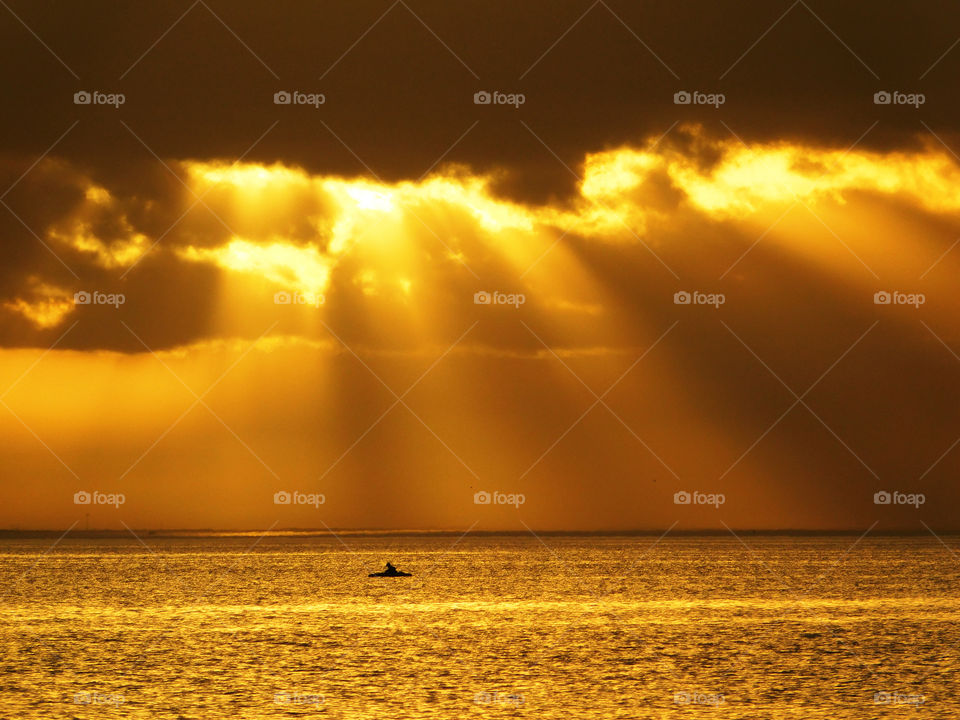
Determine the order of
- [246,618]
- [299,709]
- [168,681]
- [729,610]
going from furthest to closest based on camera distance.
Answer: [729,610]
[246,618]
[168,681]
[299,709]

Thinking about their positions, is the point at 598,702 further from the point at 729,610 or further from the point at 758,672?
the point at 729,610

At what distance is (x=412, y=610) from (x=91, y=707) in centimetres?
4304

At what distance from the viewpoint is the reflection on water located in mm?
38375

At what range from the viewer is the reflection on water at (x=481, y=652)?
38.4 m

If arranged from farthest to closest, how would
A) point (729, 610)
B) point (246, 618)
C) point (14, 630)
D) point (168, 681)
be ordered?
point (729, 610), point (246, 618), point (14, 630), point (168, 681)

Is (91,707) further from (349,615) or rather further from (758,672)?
(349,615)

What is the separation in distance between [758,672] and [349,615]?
3508cm

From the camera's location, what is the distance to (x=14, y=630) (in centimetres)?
6538

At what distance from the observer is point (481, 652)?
53.1 metres

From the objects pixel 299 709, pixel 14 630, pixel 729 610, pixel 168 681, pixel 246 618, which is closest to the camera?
pixel 299 709

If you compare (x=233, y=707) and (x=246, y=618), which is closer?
(x=233, y=707)

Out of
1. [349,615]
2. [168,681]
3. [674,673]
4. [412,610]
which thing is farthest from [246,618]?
[674,673]

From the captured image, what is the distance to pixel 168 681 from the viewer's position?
4369cm

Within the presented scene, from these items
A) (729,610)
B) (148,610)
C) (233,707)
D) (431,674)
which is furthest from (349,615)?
(233,707)
